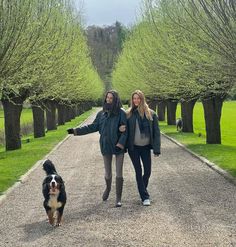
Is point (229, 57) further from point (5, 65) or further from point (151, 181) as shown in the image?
point (5, 65)

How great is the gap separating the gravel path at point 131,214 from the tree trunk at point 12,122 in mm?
9284

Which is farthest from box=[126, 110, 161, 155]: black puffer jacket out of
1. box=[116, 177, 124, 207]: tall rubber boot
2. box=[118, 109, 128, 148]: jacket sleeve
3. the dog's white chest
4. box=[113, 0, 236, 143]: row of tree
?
box=[113, 0, 236, 143]: row of tree

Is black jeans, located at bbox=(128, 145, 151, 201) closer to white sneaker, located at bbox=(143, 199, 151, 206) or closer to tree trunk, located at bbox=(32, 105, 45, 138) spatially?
white sneaker, located at bbox=(143, 199, 151, 206)

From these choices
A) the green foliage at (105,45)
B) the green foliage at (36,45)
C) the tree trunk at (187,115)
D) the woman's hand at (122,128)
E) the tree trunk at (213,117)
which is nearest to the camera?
the woman's hand at (122,128)

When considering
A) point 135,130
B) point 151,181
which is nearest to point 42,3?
point 151,181

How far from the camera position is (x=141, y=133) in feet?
33.9

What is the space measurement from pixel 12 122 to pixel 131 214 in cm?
1577

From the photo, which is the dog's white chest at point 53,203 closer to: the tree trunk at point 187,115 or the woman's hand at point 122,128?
the woman's hand at point 122,128

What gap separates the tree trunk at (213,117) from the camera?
24109 millimetres

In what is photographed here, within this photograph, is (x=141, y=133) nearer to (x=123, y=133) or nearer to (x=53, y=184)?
(x=123, y=133)

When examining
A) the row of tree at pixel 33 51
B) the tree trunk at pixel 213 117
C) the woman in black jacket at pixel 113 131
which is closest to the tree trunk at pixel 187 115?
the row of tree at pixel 33 51

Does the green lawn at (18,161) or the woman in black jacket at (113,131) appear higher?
the woman in black jacket at (113,131)

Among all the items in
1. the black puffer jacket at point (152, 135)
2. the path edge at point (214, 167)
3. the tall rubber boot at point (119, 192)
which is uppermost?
the black puffer jacket at point (152, 135)

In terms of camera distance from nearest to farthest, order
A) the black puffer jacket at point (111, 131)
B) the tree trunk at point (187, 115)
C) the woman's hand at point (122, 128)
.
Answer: the woman's hand at point (122, 128) < the black puffer jacket at point (111, 131) < the tree trunk at point (187, 115)
